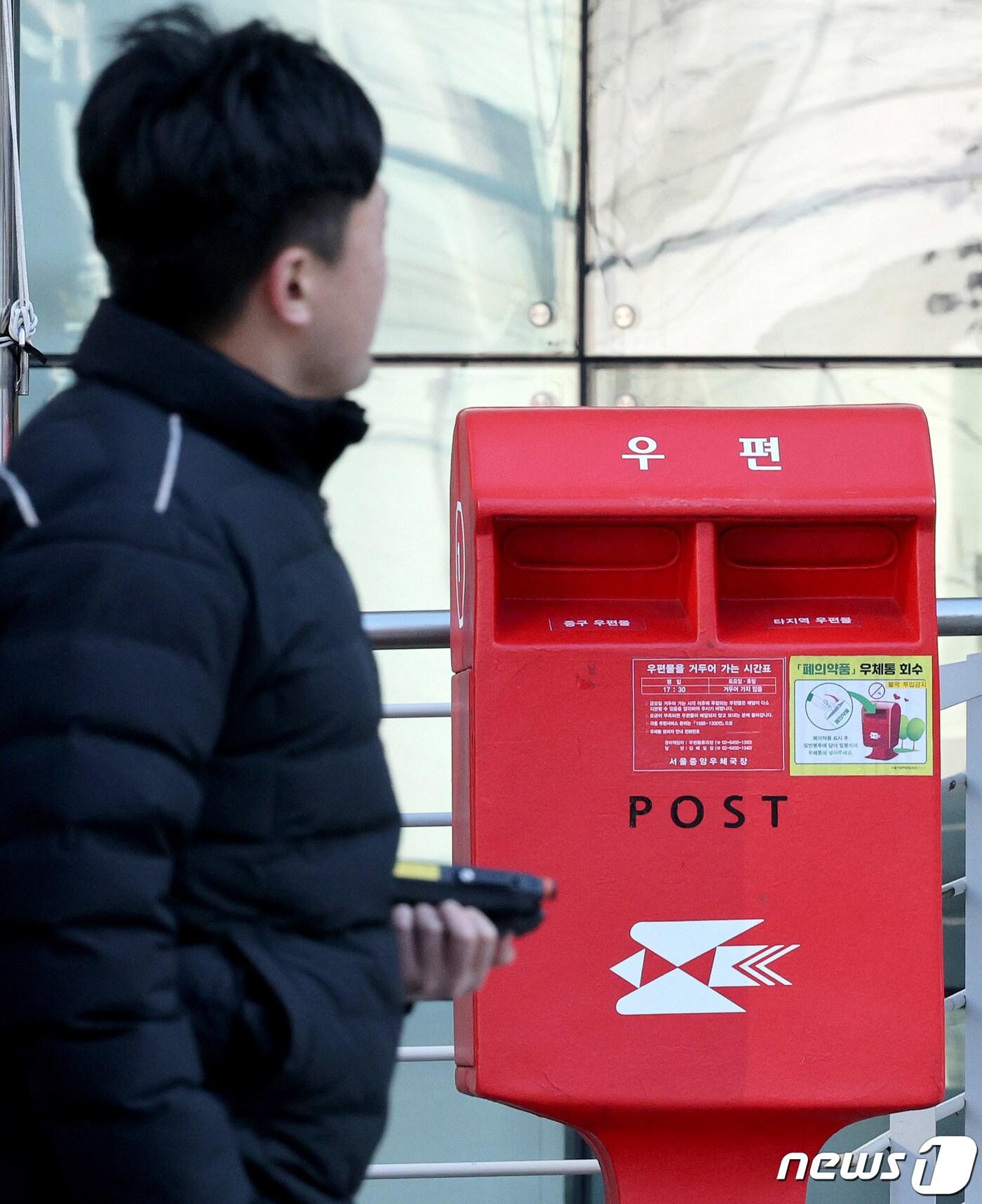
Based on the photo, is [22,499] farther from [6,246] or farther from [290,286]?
[6,246]

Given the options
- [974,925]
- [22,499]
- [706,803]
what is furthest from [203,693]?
[974,925]

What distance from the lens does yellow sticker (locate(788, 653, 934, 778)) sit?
7.31ft

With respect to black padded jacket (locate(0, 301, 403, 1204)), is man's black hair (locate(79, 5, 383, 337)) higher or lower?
higher

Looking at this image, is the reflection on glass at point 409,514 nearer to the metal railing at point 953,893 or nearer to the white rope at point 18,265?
the white rope at point 18,265

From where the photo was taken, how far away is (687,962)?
2.23m

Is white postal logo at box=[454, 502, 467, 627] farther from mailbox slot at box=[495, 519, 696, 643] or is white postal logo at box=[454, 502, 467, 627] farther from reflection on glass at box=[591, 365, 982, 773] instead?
reflection on glass at box=[591, 365, 982, 773]

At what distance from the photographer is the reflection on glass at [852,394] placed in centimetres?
461

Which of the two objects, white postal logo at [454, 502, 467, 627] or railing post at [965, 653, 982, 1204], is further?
railing post at [965, 653, 982, 1204]

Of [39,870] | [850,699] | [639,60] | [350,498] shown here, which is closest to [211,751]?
[39,870]

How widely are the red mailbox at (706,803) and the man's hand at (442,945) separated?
0.92 m

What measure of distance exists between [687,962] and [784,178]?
9.63ft

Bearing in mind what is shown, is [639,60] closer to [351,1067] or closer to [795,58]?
[795,58]

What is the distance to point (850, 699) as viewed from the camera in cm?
224

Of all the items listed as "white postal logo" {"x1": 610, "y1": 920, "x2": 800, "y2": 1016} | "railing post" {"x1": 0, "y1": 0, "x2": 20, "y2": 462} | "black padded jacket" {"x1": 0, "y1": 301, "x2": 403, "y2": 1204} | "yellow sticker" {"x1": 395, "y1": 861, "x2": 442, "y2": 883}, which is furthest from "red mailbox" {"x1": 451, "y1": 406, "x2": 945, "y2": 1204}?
"railing post" {"x1": 0, "y1": 0, "x2": 20, "y2": 462}
